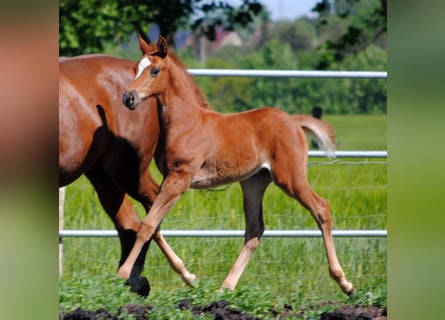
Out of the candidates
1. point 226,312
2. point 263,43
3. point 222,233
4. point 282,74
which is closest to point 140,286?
point 226,312

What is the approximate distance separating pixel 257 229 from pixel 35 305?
283 cm

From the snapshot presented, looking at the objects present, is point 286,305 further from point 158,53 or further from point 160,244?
point 158,53

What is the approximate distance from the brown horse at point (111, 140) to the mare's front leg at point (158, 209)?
0.56ft

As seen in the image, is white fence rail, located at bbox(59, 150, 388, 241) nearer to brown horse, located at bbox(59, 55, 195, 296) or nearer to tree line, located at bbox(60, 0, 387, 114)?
brown horse, located at bbox(59, 55, 195, 296)

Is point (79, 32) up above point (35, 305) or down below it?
above

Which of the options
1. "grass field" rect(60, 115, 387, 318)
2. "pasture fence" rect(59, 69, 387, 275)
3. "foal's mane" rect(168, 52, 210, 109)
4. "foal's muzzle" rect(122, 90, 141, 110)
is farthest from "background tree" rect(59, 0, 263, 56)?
"foal's muzzle" rect(122, 90, 141, 110)

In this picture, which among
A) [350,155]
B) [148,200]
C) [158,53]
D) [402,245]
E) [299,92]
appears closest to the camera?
[402,245]

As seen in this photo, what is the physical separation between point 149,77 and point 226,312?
1225 millimetres

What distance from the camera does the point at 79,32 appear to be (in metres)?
10.2

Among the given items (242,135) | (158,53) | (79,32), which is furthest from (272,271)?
(79,32)

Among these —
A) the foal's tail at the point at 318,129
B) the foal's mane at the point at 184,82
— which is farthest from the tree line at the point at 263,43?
the foal's mane at the point at 184,82

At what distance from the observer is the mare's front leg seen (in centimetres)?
498

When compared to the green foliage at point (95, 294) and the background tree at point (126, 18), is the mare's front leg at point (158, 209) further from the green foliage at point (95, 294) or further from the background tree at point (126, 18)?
the background tree at point (126, 18)

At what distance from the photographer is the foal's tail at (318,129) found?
5156mm
